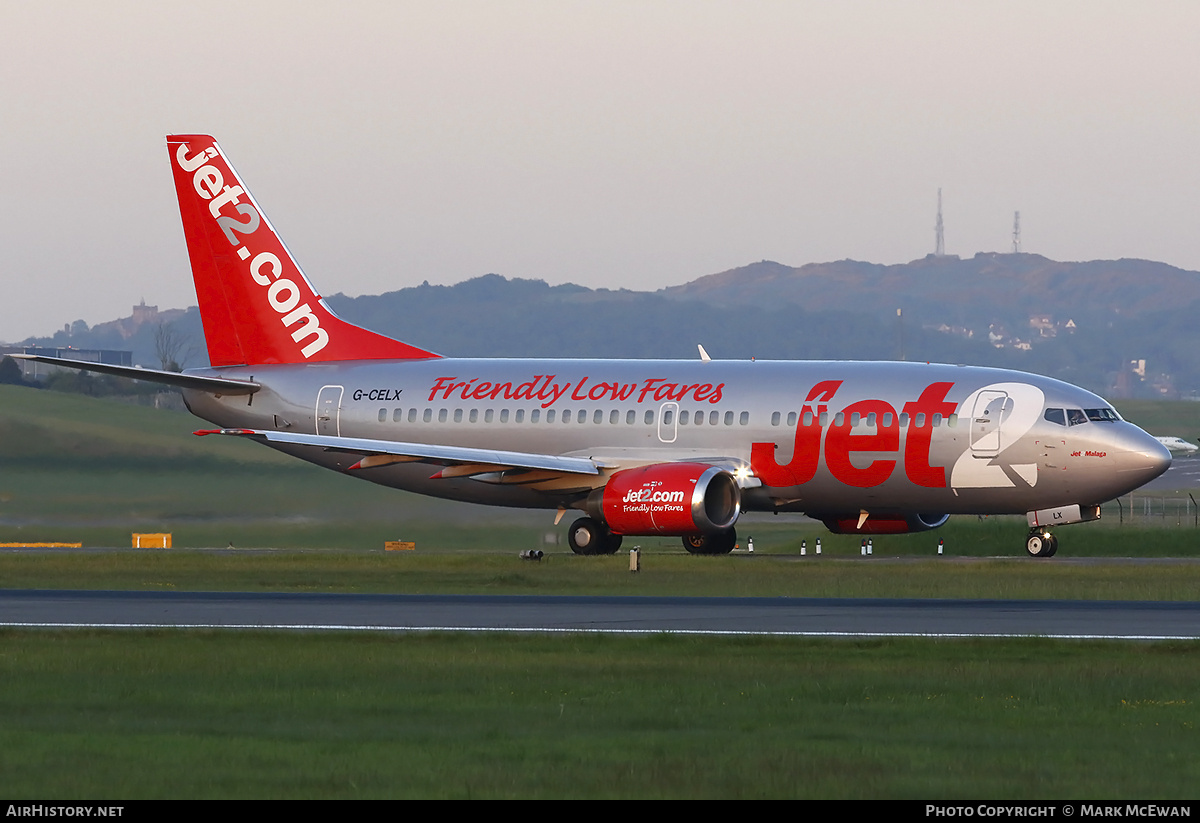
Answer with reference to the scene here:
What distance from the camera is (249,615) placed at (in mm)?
29844

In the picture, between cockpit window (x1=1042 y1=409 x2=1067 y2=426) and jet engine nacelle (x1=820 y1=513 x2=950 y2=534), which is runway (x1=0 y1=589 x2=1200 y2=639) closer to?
cockpit window (x1=1042 y1=409 x2=1067 y2=426)

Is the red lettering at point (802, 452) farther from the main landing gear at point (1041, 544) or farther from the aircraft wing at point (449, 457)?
the main landing gear at point (1041, 544)

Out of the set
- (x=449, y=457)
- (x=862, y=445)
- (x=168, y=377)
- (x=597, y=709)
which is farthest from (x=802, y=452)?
(x=597, y=709)

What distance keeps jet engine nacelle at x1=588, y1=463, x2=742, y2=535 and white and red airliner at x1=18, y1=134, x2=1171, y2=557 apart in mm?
56

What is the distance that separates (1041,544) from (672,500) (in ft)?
31.2

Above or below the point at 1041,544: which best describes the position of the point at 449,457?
above

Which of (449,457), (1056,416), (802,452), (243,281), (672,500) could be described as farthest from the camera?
(243,281)

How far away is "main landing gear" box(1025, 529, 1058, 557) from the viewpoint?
158 feet

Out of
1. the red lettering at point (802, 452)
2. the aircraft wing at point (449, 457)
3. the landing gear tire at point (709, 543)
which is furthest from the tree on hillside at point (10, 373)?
the red lettering at point (802, 452)

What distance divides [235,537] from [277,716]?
37068 mm

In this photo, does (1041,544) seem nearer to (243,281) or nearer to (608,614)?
(608,614)

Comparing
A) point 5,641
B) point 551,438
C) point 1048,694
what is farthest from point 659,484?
point 1048,694

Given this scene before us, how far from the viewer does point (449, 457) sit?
4928 centimetres

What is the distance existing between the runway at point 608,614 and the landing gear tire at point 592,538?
1522 centimetres
